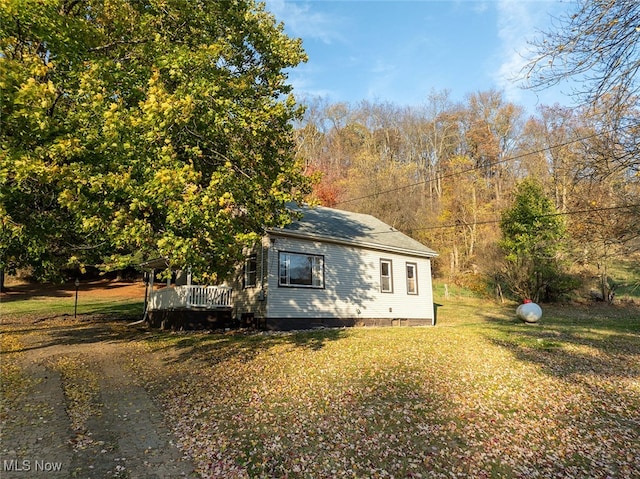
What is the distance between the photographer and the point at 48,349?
11.3 m

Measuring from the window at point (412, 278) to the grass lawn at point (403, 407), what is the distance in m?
7.38

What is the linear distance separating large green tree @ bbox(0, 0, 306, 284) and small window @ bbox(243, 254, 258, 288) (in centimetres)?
635

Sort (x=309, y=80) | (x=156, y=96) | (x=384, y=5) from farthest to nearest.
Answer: (x=309, y=80)
(x=384, y=5)
(x=156, y=96)

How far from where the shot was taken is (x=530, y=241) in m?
25.8

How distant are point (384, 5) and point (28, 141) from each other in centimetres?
937

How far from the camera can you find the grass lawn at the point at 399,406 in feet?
16.0

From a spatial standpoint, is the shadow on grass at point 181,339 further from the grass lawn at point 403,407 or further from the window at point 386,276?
the window at point 386,276

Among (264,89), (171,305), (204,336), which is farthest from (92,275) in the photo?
(264,89)

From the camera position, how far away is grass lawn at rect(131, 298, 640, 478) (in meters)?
4.87

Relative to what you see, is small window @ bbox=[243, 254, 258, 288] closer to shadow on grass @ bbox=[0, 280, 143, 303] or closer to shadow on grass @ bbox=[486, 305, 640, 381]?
shadow on grass @ bbox=[486, 305, 640, 381]

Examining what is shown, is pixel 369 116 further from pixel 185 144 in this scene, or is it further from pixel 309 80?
pixel 185 144

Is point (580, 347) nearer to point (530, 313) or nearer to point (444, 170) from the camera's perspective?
point (530, 313)

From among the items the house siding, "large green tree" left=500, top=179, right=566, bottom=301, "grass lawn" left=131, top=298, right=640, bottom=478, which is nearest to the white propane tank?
"grass lawn" left=131, top=298, right=640, bottom=478

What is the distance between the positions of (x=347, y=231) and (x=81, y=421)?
45.0 ft
